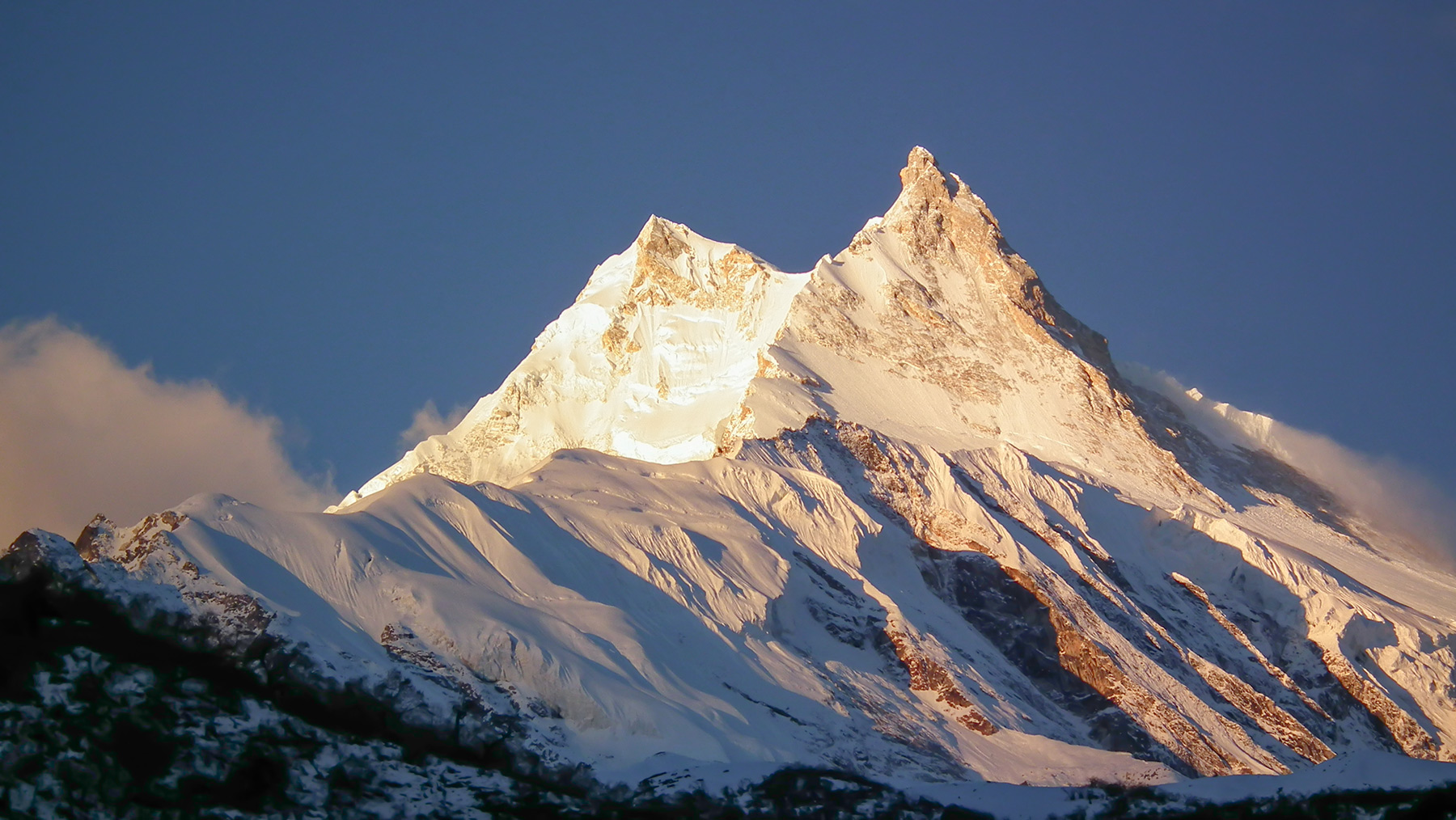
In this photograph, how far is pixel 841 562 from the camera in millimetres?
93750

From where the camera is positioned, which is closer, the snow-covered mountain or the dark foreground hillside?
the dark foreground hillside

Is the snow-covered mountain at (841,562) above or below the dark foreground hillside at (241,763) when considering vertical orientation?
above

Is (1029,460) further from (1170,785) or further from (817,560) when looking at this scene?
(1170,785)

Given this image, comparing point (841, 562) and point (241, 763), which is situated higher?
point (841, 562)

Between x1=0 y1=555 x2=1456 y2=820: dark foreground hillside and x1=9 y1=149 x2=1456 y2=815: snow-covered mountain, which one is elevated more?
x1=9 y1=149 x2=1456 y2=815: snow-covered mountain

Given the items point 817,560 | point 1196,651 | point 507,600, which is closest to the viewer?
point 507,600

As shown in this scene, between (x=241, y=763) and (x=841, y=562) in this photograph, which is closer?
(x=241, y=763)

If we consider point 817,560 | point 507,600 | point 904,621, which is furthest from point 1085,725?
point 507,600

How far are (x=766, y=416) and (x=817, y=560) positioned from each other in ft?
68.5

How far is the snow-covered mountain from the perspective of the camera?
2611 inches

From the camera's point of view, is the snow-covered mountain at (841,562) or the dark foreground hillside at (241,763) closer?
the dark foreground hillside at (241,763)

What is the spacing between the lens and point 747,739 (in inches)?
2662

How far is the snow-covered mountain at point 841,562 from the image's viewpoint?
6631cm

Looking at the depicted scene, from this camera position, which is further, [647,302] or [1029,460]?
[647,302]
